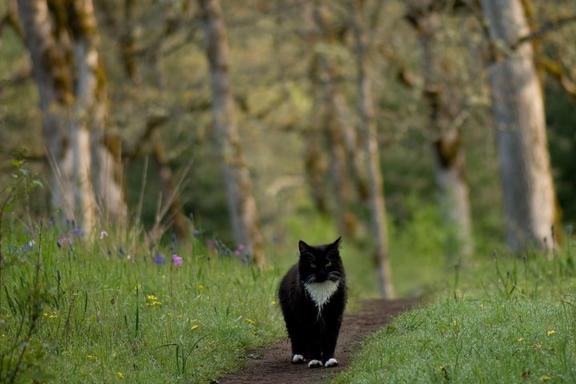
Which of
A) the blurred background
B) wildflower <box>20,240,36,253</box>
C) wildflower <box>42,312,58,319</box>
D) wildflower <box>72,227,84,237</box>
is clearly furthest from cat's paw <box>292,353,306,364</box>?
wildflower <box>72,227,84,237</box>

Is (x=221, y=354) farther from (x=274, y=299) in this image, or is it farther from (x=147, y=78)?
(x=147, y=78)

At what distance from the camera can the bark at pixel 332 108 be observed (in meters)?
32.0

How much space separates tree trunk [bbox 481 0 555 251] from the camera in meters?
18.1

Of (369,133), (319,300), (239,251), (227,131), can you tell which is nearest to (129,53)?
(369,133)

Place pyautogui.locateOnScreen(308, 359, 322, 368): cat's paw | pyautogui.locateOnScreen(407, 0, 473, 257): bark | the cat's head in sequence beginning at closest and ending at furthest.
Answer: the cat's head < pyautogui.locateOnScreen(308, 359, 322, 368): cat's paw < pyautogui.locateOnScreen(407, 0, 473, 257): bark

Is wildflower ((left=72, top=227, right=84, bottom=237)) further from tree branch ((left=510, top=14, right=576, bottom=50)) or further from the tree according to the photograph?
tree branch ((left=510, top=14, right=576, bottom=50))

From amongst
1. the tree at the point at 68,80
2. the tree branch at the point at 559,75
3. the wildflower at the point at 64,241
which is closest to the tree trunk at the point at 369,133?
the tree branch at the point at 559,75

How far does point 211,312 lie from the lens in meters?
10.8

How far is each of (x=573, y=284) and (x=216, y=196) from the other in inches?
1150

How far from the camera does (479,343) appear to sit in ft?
28.5

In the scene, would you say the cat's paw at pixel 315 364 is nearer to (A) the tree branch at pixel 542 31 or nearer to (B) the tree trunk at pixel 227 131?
(A) the tree branch at pixel 542 31

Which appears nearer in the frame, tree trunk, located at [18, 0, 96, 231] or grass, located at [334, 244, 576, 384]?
grass, located at [334, 244, 576, 384]

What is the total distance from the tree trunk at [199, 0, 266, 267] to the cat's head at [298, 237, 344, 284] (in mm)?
12881

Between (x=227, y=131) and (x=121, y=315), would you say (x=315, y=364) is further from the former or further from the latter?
(x=227, y=131)
